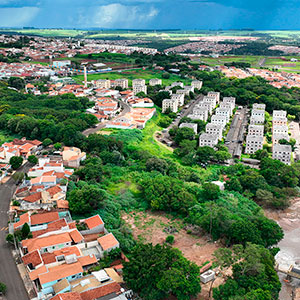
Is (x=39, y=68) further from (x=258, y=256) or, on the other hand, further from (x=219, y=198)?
(x=258, y=256)

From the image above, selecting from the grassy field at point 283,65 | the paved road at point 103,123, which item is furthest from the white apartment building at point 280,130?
the grassy field at point 283,65

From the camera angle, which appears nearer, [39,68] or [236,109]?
[236,109]

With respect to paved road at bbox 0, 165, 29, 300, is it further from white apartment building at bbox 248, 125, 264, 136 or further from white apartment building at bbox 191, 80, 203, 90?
white apartment building at bbox 191, 80, 203, 90

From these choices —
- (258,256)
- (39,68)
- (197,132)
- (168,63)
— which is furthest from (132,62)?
(258,256)

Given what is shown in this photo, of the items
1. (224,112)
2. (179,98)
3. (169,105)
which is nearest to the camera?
(224,112)

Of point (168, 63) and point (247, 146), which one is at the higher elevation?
point (168, 63)

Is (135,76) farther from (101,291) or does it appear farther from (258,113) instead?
(101,291)

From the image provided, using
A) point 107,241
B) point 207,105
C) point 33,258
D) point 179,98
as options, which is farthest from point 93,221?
point 179,98
